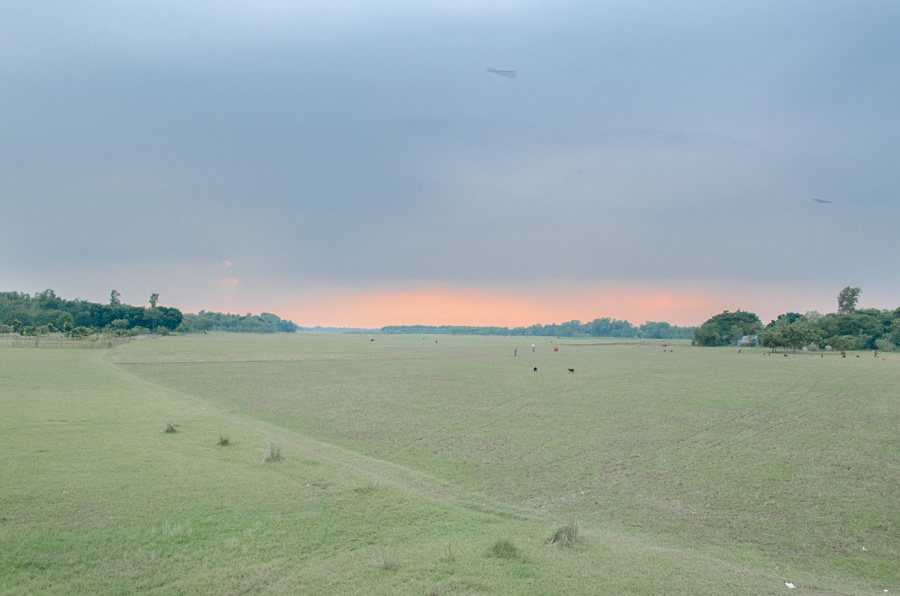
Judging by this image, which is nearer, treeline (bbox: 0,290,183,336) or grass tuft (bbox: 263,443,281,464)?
grass tuft (bbox: 263,443,281,464)

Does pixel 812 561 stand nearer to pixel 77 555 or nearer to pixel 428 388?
pixel 77 555

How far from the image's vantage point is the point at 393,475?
927 centimetres

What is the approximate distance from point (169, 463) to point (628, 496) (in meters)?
8.44

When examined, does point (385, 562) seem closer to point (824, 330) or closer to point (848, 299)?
point (824, 330)

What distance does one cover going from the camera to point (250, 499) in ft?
23.6

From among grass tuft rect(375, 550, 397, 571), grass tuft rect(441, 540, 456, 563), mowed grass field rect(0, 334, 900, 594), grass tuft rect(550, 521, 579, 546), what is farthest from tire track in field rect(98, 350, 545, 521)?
grass tuft rect(375, 550, 397, 571)

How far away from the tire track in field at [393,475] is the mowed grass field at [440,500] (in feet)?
0.19

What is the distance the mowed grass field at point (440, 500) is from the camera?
520 centimetres

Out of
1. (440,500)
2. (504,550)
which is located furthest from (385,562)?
(440,500)

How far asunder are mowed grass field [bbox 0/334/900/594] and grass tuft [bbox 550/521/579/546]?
0.10 m

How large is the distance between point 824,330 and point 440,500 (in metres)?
109

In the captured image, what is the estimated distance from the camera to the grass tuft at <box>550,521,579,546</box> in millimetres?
5973

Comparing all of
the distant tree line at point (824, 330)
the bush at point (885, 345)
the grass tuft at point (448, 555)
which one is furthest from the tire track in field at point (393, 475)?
the bush at point (885, 345)

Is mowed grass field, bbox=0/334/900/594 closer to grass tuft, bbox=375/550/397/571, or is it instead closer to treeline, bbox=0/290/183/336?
grass tuft, bbox=375/550/397/571
